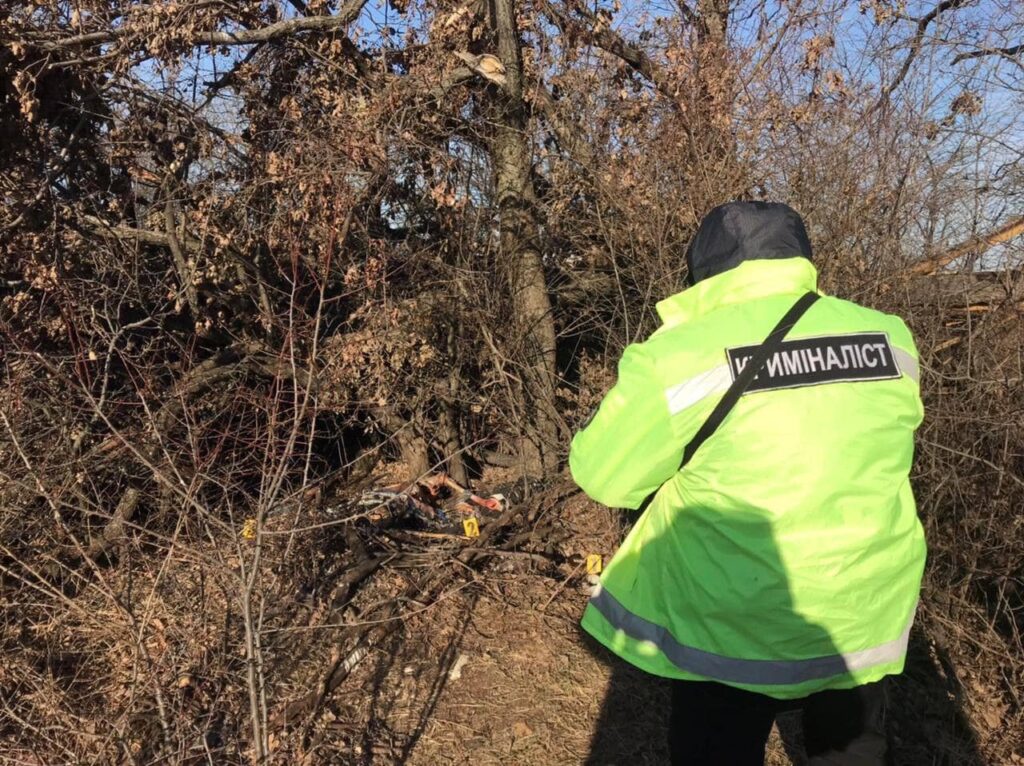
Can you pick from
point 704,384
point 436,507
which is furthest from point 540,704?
point 704,384

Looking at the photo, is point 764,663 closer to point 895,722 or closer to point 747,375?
point 747,375

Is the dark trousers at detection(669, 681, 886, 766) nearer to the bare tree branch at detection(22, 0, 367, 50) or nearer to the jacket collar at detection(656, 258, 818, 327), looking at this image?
the jacket collar at detection(656, 258, 818, 327)

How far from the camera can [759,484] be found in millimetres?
1490

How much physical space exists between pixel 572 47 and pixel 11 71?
3730 millimetres

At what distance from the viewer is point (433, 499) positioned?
18.1ft

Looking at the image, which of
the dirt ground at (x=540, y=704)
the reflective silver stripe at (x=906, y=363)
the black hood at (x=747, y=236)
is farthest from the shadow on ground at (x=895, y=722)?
the black hood at (x=747, y=236)

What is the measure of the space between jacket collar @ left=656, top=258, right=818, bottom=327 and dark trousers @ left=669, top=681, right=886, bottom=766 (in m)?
0.88

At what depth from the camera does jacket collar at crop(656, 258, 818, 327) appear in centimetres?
159

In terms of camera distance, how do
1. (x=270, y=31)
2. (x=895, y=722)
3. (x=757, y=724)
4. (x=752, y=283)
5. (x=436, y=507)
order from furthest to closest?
(x=436, y=507) < (x=270, y=31) < (x=895, y=722) < (x=757, y=724) < (x=752, y=283)

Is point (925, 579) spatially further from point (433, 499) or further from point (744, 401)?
point (433, 499)

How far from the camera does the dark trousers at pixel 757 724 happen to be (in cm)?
169

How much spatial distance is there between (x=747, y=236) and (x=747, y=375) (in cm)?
35

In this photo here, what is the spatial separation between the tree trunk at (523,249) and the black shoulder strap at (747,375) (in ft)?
12.0


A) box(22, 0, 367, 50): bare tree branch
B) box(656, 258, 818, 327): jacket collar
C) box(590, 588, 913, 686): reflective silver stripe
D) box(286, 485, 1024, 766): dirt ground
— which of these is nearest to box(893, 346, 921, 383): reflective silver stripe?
box(656, 258, 818, 327): jacket collar
